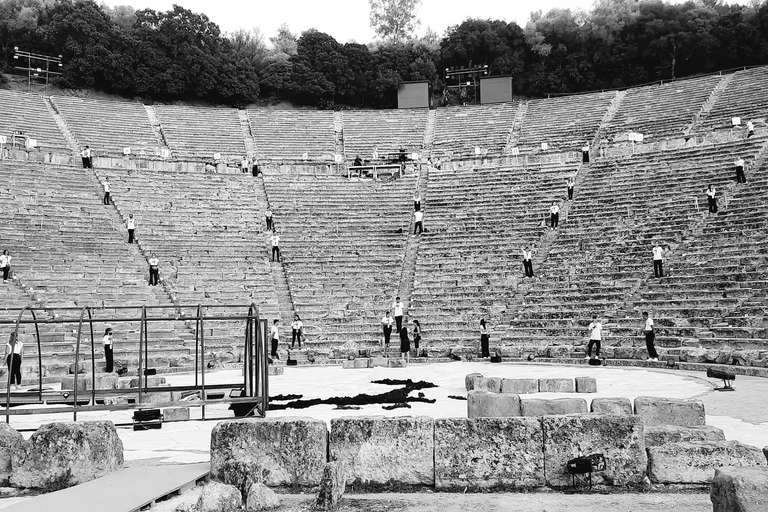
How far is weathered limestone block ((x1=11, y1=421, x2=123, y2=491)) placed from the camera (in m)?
6.26

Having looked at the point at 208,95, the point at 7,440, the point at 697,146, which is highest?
the point at 208,95

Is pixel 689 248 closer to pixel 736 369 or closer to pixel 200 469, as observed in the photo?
pixel 736 369

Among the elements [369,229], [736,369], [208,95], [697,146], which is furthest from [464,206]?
[208,95]

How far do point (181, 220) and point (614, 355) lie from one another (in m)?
16.8

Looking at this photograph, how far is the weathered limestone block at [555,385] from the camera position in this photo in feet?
41.2

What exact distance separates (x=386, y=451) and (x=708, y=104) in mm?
31650

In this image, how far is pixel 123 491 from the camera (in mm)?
5691

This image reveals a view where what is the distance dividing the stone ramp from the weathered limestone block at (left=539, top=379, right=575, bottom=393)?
7.51 metres

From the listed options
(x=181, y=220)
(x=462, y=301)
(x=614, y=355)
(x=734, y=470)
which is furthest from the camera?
(x=181, y=220)

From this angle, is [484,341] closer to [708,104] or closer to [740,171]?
[740,171]

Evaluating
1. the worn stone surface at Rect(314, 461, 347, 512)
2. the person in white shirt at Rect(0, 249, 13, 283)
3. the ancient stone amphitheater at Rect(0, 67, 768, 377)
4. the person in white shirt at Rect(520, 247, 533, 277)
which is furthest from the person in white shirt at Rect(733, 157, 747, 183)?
the person in white shirt at Rect(0, 249, 13, 283)

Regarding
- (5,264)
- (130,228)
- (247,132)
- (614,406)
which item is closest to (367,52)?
(247,132)

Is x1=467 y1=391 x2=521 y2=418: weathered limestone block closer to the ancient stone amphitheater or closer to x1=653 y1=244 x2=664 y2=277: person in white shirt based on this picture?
the ancient stone amphitheater

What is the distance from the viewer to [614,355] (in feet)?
57.4
